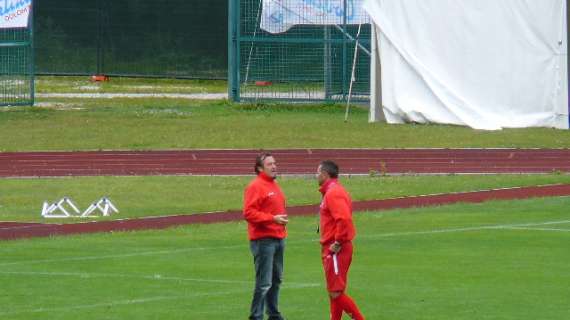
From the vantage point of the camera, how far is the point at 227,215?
77.3ft

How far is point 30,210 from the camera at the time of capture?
78.6 ft

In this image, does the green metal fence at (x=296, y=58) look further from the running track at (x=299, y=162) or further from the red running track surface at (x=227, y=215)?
the red running track surface at (x=227, y=215)

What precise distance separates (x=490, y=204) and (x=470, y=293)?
9.36 m

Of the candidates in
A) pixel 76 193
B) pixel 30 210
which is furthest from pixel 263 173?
pixel 76 193

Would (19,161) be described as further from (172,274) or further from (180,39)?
(180,39)

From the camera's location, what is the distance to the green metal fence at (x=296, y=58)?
137ft

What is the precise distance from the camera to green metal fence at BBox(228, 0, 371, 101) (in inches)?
1646

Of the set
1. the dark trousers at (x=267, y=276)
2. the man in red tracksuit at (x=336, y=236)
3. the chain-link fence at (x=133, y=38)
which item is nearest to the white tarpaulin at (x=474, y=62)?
the chain-link fence at (x=133, y=38)

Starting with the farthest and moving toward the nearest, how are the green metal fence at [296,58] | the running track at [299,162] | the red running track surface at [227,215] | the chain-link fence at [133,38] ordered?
the chain-link fence at [133,38] < the green metal fence at [296,58] < the running track at [299,162] < the red running track surface at [227,215]

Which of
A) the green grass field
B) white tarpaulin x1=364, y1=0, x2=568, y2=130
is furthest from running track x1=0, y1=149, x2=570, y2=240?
the green grass field

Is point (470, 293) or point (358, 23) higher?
point (358, 23)

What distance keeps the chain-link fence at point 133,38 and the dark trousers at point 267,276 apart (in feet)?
136

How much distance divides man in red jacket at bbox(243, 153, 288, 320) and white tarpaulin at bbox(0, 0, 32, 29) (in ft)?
85.8

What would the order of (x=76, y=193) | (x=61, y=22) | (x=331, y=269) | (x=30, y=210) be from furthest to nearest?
(x=61, y=22), (x=76, y=193), (x=30, y=210), (x=331, y=269)
